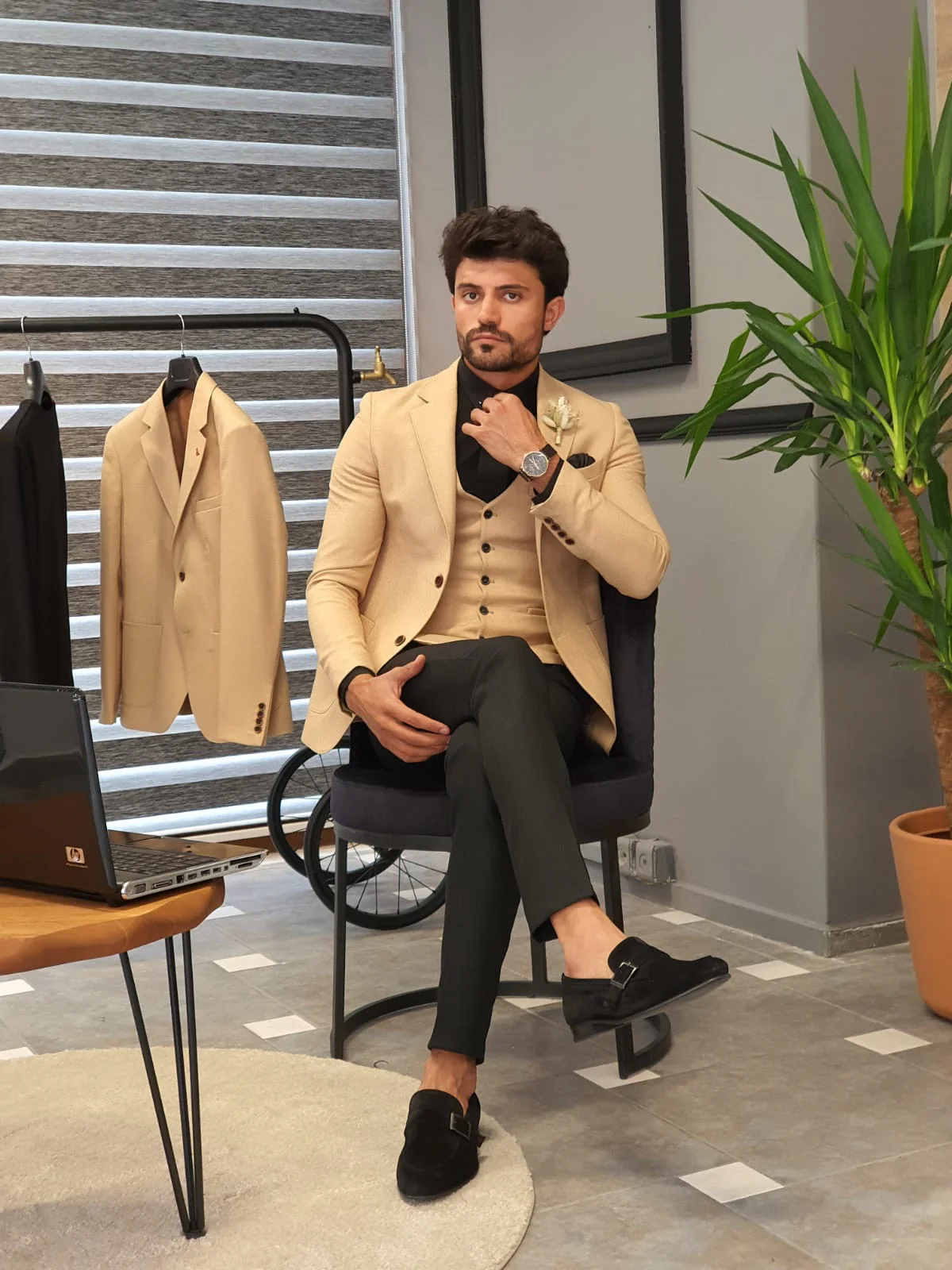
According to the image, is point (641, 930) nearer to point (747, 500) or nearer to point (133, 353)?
point (747, 500)

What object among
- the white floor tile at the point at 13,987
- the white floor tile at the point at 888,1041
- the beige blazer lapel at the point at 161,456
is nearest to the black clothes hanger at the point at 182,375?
the beige blazer lapel at the point at 161,456

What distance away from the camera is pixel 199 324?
3.04 metres

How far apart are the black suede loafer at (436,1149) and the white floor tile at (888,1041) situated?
0.77m

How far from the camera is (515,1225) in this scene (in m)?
1.81

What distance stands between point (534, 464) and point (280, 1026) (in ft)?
3.64

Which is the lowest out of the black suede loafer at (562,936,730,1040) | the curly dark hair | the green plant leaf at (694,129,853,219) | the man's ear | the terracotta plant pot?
the terracotta plant pot

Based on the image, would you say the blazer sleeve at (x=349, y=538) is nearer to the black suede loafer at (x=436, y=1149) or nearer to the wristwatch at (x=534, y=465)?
the wristwatch at (x=534, y=465)

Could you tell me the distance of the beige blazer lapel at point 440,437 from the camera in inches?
95.9

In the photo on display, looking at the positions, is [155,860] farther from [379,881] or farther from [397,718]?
[379,881]

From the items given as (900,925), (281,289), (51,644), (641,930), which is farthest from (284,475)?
(900,925)

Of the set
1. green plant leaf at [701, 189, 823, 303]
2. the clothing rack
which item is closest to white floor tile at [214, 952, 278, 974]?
the clothing rack

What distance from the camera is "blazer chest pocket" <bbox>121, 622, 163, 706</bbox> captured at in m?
3.11

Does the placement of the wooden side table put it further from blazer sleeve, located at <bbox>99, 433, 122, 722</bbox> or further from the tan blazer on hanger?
blazer sleeve, located at <bbox>99, 433, 122, 722</bbox>

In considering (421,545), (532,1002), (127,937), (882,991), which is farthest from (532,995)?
(127,937)
